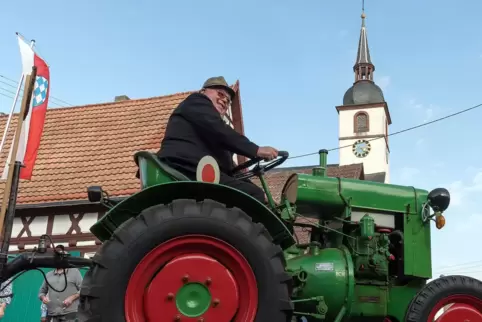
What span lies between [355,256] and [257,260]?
1075 millimetres

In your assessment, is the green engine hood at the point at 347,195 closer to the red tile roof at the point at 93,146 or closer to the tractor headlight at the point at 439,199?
the tractor headlight at the point at 439,199

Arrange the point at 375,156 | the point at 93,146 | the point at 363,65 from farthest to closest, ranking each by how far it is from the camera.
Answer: the point at 363,65, the point at 375,156, the point at 93,146

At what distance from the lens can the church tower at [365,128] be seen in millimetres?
52500

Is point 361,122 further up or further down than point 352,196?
further up

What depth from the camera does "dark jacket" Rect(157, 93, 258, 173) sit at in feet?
11.4

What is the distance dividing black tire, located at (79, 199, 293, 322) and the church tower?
1916 inches

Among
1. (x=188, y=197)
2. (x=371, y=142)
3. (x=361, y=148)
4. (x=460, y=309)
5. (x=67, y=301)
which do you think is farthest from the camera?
(x=361, y=148)

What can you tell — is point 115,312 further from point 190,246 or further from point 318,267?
point 318,267

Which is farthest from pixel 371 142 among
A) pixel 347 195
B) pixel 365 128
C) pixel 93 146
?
pixel 347 195

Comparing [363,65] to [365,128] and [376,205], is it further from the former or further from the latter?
[376,205]

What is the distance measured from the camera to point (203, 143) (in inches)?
142

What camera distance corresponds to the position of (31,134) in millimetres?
7738

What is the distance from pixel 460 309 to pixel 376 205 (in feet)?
2.71

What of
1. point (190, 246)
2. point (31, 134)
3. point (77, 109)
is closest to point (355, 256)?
point (190, 246)
